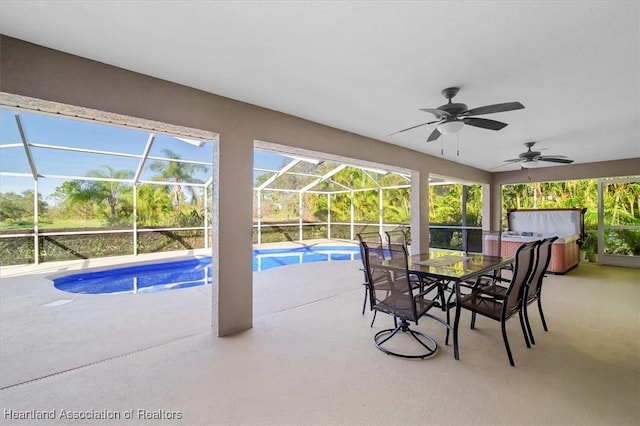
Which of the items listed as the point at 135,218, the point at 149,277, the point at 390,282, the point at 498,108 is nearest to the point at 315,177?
the point at 135,218

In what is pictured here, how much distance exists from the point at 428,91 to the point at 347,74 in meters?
0.92

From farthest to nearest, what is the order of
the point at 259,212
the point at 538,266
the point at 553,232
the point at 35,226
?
the point at 259,212
the point at 553,232
the point at 35,226
the point at 538,266

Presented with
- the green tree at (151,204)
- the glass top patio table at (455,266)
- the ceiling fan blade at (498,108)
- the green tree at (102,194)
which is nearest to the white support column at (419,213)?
the glass top patio table at (455,266)

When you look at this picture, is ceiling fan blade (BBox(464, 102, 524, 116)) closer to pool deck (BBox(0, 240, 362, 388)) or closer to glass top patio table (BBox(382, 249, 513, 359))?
glass top patio table (BBox(382, 249, 513, 359))

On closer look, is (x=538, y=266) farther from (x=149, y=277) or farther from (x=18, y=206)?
(x=18, y=206)

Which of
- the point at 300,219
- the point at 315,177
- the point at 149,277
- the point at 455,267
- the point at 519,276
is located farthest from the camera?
the point at 300,219

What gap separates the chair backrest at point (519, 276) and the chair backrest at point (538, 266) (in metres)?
0.14

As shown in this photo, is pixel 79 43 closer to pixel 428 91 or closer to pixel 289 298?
pixel 428 91

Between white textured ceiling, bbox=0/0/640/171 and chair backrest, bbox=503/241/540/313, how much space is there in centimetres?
155

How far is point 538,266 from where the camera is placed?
9.81 ft

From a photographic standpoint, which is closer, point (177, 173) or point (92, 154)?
point (92, 154)

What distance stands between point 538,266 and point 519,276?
570 mm

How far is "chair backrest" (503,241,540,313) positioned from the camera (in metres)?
2.53

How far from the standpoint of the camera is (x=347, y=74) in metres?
2.61
